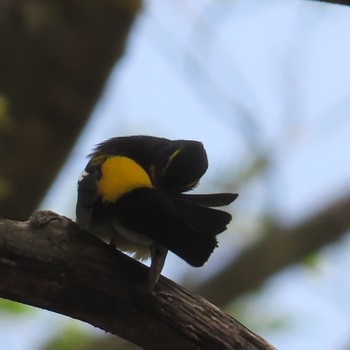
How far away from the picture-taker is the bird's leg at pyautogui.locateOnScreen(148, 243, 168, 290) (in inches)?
80.0

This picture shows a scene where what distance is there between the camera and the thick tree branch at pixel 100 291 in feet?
6.32

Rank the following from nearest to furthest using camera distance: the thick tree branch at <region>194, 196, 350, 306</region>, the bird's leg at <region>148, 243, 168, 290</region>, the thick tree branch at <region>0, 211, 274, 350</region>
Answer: the thick tree branch at <region>0, 211, 274, 350</region> < the bird's leg at <region>148, 243, 168, 290</region> < the thick tree branch at <region>194, 196, 350, 306</region>

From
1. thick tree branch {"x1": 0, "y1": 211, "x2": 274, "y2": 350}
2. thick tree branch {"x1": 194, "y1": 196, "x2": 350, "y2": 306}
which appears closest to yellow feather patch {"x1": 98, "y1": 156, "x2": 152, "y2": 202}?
thick tree branch {"x1": 0, "y1": 211, "x2": 274, "y2": 350}

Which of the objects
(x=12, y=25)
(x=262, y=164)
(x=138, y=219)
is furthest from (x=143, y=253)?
(x=262, y=164)

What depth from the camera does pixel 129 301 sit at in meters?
2.02

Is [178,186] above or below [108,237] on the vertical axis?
above

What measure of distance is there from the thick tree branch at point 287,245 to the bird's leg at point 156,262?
211 centimetres

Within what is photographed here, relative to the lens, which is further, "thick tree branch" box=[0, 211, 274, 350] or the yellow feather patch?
the yellow feather patch

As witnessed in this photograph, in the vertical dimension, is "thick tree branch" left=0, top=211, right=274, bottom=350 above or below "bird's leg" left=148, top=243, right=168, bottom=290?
below

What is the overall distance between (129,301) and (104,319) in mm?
63

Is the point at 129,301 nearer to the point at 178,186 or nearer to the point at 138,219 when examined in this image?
the point at 138,219

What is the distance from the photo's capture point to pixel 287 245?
432 centimetres

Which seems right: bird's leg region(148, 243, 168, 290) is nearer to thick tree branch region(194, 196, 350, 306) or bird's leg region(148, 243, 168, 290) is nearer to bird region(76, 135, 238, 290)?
bird region(76, 135, 238, 290)

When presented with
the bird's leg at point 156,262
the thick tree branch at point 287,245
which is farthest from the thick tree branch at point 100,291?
the thick tree branch at point 287,245
